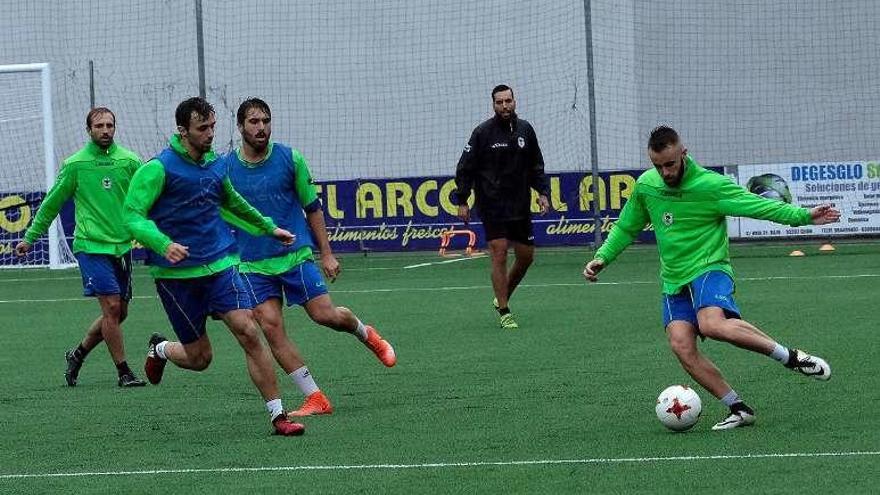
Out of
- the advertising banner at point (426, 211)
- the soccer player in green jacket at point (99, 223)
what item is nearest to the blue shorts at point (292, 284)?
the soccer player in green jacket at point (99, 223)

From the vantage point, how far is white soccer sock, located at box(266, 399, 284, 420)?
9406 millimetres

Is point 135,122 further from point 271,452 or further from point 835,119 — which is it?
point 271,452

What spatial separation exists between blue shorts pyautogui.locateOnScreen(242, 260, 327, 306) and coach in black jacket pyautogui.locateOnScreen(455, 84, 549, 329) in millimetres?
4975

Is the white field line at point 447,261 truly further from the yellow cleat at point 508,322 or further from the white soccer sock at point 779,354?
the white soccer sock at point 779,354

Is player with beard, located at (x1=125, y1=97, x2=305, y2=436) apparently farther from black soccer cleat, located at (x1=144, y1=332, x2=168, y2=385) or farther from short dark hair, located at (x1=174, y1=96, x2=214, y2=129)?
black soccer cleat, located at (x1=144, y1=332, x2=168, y2=385)

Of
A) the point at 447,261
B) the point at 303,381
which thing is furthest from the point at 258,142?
the point at 447,261

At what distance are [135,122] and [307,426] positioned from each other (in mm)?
21837

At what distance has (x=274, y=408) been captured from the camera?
9445 millimetres

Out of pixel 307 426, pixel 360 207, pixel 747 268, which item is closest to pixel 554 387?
pixel 307 426

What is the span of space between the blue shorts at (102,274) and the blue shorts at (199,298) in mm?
2470

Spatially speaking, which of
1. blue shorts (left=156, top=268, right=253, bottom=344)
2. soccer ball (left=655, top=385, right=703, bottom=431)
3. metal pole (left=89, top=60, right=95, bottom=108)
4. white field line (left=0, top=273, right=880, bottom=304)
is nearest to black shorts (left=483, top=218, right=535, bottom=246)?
white field line (left=0, top=273, right=880, bottom=304)

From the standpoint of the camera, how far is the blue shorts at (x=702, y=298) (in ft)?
30.2

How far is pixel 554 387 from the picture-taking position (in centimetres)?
1104

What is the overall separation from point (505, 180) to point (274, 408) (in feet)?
22.5
